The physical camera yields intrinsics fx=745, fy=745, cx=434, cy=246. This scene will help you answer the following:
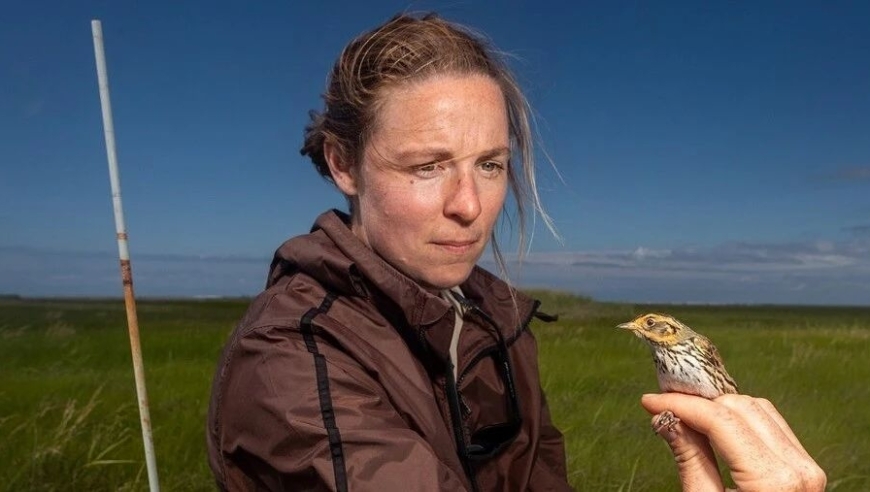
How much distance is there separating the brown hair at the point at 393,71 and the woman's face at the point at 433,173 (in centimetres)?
6

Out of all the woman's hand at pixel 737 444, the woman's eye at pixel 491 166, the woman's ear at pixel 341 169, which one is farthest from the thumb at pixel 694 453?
the woman's ear at pixel 341 169

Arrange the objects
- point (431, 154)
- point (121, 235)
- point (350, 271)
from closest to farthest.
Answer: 1. point (350, 271)
2. point (431, 154)
3. point (121, 235)

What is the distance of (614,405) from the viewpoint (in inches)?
342

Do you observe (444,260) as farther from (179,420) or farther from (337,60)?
(179,420)

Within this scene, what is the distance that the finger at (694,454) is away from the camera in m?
2.57

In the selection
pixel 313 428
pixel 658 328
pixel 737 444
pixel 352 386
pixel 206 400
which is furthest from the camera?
pixel 206 400

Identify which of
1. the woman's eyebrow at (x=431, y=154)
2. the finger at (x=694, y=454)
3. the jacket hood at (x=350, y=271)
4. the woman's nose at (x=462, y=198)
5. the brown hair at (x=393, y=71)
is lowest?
the finger at (x=694, y=454)

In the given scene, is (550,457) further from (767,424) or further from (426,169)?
(426,169)

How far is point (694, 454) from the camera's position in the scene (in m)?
2.58

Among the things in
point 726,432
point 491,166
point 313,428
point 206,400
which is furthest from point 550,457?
point 206,400

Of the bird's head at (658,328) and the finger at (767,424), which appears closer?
the finger at (767,424)

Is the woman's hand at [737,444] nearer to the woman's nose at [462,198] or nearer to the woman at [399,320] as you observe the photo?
the woman at [399,320]

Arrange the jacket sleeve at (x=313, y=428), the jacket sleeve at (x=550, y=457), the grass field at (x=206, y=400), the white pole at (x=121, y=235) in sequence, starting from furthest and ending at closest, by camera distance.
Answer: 1. the grass field at (x=206, y=400)
2. the white pole at (x=121, y=235)
3. the jacket sleeve at (x=550, y=457)
4. the jacket sleeve at (x=313, y=428)

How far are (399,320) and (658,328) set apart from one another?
38.2 inches
